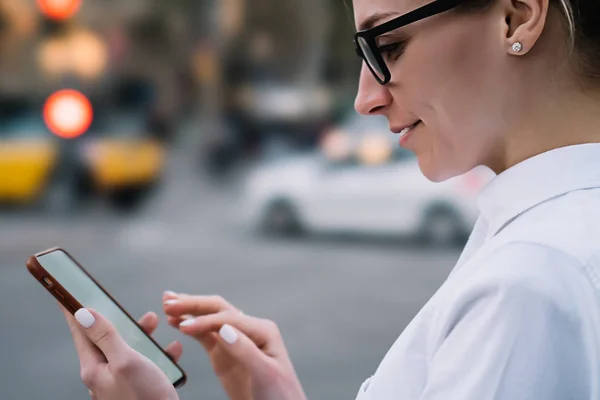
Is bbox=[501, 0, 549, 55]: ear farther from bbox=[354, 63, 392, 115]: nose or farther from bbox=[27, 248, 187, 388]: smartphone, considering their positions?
bbox=[27, 248, 187, 388]: smartphone

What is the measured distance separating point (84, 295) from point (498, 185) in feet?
2.20

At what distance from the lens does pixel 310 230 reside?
392 inches

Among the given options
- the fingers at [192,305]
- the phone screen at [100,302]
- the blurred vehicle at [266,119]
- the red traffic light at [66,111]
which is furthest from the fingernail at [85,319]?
the blurred vehicle at [266,119]

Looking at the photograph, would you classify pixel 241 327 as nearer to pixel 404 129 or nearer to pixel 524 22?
pixel 404 129

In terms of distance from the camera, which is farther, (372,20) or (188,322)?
(188,322)

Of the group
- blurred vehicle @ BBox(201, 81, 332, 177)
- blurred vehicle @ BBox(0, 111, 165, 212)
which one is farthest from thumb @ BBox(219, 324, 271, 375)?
blurred vehicle @ BBox(201, 81, 332, 177)

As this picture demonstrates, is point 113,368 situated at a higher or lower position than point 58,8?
lower

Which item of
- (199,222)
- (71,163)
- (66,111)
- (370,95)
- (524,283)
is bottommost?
(199,222)

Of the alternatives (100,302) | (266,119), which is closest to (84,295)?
(100,302)

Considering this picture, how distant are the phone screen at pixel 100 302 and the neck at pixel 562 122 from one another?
27.0 inches

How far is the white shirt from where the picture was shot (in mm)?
845

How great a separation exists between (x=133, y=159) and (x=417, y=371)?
39.3ft

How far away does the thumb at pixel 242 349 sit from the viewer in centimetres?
132

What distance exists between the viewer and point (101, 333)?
113 cm
